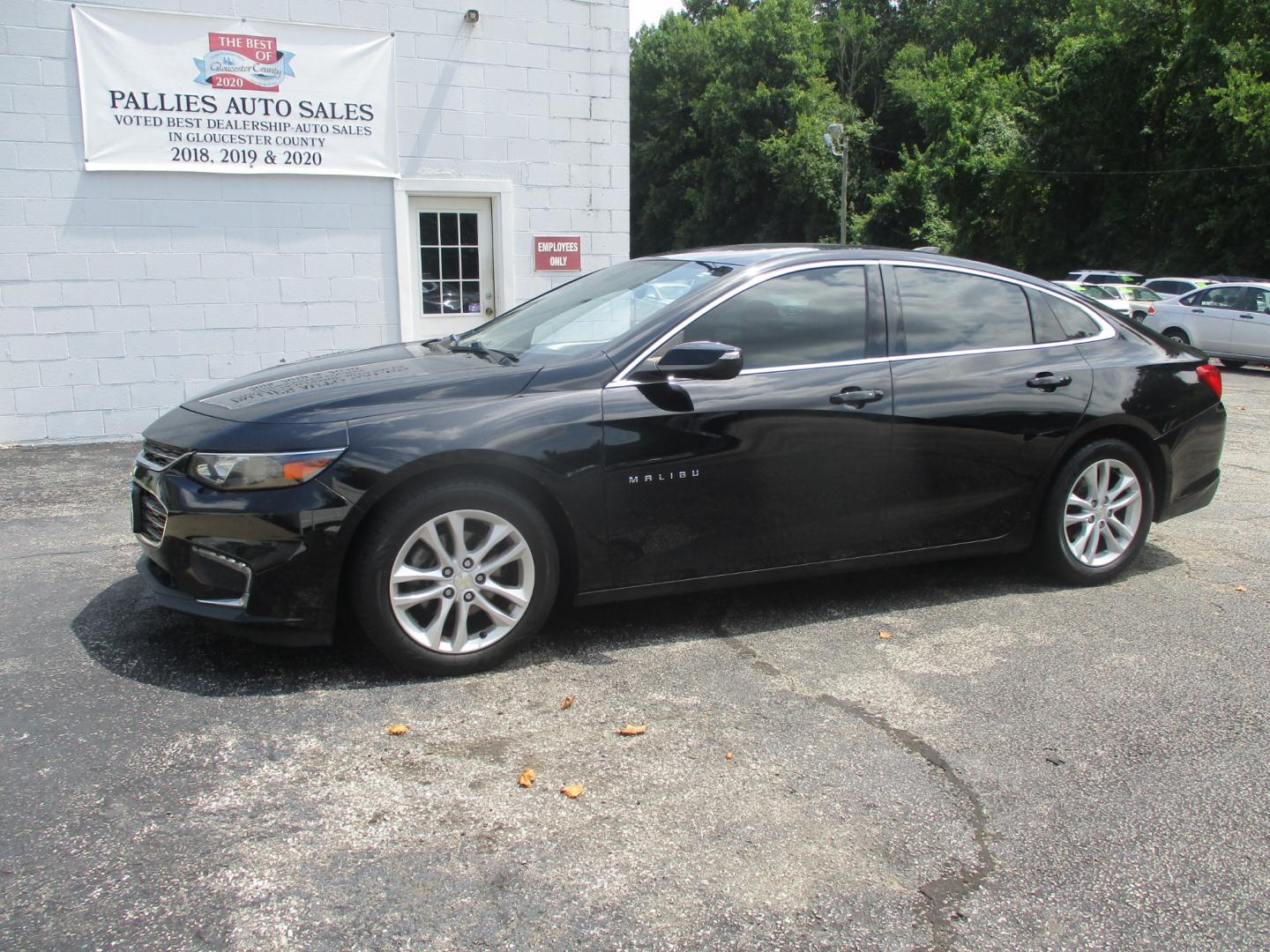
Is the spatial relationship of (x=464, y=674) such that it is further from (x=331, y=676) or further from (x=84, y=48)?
(x=84, y=48)

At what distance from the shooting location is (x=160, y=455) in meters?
3.86

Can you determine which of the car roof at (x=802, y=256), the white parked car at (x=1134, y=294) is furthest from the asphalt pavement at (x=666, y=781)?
the white parked car at (x=1134, y=294)

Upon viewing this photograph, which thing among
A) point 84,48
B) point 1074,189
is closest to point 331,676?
point 84,48

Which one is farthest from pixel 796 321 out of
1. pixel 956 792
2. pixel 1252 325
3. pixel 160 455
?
pixel 1252 325

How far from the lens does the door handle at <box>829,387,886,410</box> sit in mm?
4336

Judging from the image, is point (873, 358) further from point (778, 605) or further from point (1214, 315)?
point (1214, 315)

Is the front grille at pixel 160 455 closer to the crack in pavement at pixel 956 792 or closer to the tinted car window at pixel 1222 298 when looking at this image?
the crack in pavement at pixel 956 792

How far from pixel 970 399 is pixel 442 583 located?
2425 mm

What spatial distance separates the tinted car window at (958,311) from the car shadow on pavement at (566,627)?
45.3 inches

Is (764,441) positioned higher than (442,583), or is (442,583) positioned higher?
(764,441)

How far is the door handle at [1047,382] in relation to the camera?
4.74 m

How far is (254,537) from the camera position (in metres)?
3.56

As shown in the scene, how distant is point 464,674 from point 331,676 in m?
0.48

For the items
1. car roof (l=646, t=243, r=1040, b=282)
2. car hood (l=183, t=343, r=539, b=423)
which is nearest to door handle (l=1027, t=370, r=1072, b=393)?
car roof (l=646, t=243, r=1040, b=282)
